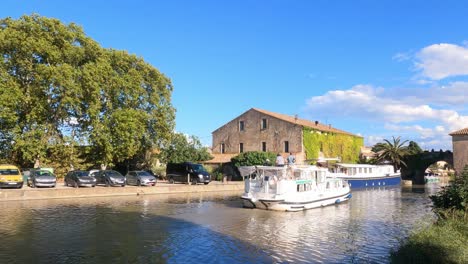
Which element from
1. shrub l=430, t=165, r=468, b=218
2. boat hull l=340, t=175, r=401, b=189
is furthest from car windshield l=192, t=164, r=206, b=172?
shrub l=430, t=165, r=468, b=218

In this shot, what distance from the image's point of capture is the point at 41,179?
31.3 meters

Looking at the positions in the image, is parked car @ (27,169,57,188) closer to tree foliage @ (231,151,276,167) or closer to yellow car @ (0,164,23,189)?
yellow car @ (0,164,23,189)

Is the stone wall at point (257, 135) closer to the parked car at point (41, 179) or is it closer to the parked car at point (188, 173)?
the parked car at point (188, 173)

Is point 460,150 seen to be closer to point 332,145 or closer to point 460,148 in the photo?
point 460,148

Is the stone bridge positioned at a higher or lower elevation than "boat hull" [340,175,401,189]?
higher

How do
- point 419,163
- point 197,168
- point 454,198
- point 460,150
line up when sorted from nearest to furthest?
1. point 454,198
2. point 197,168
3. point 460,150
4. point 419,163

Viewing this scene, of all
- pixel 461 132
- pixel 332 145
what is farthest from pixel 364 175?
pixel 332 145

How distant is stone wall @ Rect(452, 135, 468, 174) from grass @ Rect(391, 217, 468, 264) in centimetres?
4275

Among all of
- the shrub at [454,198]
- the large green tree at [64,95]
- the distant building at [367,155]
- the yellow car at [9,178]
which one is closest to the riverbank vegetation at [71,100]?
the large green tree at [64,95]

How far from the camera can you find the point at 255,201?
78.4 feet

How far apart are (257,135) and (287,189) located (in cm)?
3588

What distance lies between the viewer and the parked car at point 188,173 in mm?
40875

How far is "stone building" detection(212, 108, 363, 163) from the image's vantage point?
56562 millimetres

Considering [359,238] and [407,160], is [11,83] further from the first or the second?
[407,160]
